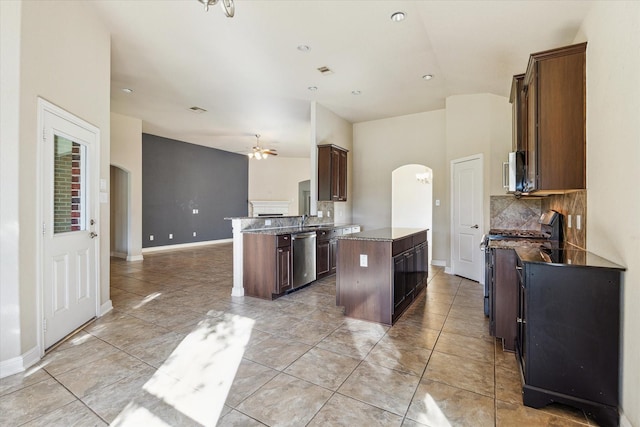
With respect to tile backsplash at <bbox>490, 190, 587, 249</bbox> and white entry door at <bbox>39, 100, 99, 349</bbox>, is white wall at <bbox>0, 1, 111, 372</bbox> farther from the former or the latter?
tile backsplash at <bbox>490, 190, 587, 249</bbox>

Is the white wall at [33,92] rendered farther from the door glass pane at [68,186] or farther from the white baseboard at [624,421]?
the white baseboard at [624,421]

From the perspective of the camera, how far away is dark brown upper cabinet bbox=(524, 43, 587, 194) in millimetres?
2451

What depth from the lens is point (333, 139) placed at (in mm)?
6578

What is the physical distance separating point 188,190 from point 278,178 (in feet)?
12.4

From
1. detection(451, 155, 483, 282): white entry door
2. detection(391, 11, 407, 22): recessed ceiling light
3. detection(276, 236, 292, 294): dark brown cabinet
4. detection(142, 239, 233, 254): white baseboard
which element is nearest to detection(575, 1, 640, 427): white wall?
detection(391, 11, 407, 22): recessed ceiling light

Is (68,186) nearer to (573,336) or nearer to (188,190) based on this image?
(573,336)

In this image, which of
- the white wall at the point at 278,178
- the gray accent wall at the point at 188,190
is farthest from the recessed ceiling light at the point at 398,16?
the white wall at the point at 278,178

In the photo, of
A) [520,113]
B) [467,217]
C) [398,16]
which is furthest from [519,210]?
[398,16]

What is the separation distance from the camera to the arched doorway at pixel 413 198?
9.98m

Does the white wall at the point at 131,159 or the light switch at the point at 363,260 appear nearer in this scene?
the light switch at the point at 363,260

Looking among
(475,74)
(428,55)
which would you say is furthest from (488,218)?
(428,55)

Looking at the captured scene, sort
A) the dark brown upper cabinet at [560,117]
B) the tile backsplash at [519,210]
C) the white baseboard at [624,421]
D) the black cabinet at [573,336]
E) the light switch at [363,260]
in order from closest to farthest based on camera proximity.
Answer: the white baseboard at [624,421] → the black cabinet at [573,336] → the dark brown upper cabinet at [560,117] → the light switch at [363,260] → the tile backsplash at [519,210]

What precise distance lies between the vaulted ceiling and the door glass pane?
157 centimetres

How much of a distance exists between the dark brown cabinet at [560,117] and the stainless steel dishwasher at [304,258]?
303 centimetres
